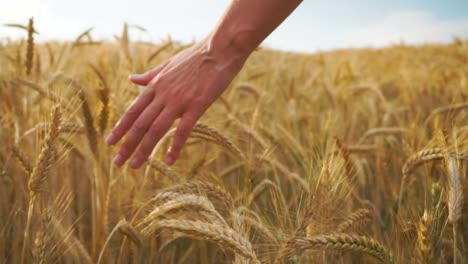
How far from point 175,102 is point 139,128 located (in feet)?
0.38

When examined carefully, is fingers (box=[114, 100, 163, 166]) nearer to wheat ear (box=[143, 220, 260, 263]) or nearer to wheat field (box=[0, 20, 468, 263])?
wheat field (box=[0, 20, 468, 263])

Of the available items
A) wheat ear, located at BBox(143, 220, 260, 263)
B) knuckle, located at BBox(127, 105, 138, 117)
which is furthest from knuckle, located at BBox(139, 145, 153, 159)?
wheat ear, located at BBox(143, 220, 260, 263)

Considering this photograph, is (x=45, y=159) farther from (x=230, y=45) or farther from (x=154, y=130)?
(x=230, y=45)

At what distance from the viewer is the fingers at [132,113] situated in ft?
4.04

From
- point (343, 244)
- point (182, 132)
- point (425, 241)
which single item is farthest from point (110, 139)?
point (425, 241)

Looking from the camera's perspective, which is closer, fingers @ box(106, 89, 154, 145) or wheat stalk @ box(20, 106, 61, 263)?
wheat stalk @ box(20, 106, 61, 263)

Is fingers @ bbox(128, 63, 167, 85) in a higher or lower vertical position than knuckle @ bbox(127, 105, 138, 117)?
higher

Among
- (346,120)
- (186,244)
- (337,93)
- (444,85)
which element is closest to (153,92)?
(186,244)

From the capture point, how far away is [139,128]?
3.97 feet

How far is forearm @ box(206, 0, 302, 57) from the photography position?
1172 millimetres

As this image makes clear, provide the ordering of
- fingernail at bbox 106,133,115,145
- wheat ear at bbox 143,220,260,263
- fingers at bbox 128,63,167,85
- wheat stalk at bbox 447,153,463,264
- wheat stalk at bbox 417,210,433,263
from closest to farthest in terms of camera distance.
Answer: wheat ear at bbox 143,220,260,263, wheat stalk at bbox 417,210,433,263, wheat stalk at bbox 447,153,463,264, fingernail at bbox 106,133,115,145, fingers at bbox 128,63,167,85

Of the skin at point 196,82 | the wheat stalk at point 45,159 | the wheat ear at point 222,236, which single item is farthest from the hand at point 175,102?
the wheat ear at point 222,236

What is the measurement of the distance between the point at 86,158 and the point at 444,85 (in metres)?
3.37

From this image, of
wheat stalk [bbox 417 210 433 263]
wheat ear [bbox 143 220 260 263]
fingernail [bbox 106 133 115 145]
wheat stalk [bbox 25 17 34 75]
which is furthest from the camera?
wheat stalk [bbox 25 17 34 75]
